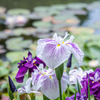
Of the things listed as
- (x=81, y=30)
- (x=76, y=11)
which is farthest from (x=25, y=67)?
(x=76, y=11)

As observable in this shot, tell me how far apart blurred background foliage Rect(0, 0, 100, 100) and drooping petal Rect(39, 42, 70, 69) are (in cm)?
105

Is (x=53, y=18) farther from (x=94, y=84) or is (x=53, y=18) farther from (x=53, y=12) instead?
(x=94, y=84)

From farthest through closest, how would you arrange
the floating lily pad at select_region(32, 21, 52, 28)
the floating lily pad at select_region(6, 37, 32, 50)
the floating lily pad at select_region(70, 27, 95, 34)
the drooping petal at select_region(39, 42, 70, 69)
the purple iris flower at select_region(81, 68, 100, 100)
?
the floating lily pad at select_region(32, 21, 52, 28)
the floating lily pad at select_region(70, 27, 95, 34)
the floating lily pad at select_region(6, 37, 32, 50)
the purple iris flower at select_region(81, 68, 100, 100)
the drooping petal at select_region(39, 42, 70, 69)

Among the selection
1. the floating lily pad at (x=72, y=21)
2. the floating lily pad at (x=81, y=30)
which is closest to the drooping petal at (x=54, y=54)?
the floating lily pad at (x=81, y=30)

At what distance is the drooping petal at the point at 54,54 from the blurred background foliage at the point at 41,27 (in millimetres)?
1053

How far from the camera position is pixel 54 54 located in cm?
39

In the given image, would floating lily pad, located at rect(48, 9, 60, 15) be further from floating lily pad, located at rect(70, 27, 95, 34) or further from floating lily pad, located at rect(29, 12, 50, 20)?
floating lily pad, located at rect(70, 27, 95, 34)

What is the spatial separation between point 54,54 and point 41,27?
87.8 inches

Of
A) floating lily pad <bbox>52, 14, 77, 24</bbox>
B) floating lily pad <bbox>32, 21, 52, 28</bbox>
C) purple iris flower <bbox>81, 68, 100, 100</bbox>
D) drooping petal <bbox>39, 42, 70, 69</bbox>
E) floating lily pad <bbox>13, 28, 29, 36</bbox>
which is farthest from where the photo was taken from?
floating lily pad <bbox>52, 14, 77, 24</bbox>

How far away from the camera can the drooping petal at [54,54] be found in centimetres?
38

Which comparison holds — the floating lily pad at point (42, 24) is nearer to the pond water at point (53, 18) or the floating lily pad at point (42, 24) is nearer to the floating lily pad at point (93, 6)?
the pond water at point (53, 18)

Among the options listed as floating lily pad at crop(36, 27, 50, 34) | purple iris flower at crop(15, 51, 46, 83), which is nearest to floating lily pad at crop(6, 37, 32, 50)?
floating lily pad at crop(36, 27, 50, 34)

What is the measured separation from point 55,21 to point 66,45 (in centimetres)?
242

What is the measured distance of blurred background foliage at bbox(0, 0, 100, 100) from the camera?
165 cm
